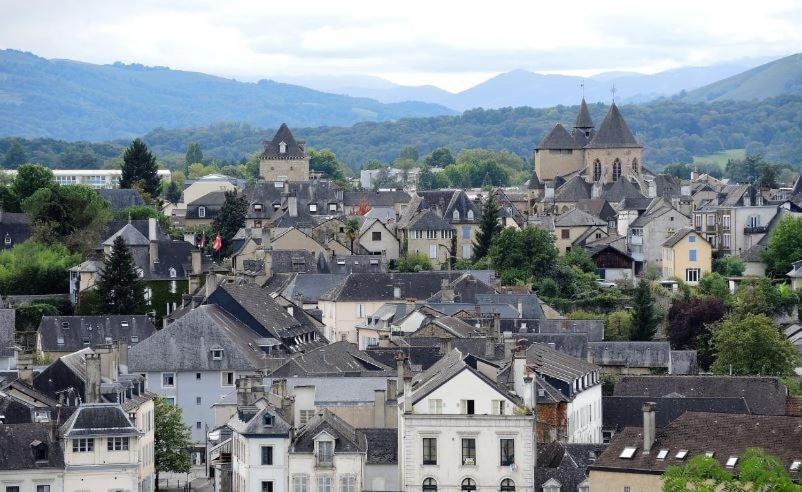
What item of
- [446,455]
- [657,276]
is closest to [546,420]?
[446,455]

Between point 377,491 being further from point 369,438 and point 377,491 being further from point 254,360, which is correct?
point 254,360

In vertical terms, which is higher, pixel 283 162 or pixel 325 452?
pixel 283 162

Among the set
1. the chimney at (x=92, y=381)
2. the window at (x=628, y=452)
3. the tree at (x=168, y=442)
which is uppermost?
the chimney at (x=92, y=381)

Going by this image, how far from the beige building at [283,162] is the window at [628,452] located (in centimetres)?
10888

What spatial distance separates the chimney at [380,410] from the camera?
67.2 meters

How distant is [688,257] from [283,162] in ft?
191

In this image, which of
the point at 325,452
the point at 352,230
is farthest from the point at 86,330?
the point at 325,452

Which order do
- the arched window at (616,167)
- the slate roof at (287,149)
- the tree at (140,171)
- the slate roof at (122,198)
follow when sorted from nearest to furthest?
the slate roof at (122,198), the arched window at (616,167), the tree at (140,171), the slate roof at (287,149)

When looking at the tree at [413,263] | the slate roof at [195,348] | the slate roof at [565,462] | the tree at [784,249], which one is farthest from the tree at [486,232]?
the slate roof at [565,462]

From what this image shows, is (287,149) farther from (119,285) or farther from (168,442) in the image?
(168,442)

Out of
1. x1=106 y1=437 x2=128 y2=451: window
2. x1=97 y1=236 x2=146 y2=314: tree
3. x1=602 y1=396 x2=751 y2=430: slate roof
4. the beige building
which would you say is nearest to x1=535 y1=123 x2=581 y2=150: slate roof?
the beige building

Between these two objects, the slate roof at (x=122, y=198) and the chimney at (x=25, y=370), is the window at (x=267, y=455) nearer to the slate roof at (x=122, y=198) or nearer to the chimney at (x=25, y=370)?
the chimney at (x=25, y=370)

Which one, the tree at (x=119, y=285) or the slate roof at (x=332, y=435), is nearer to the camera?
the slate roof at (x=332, y=435)

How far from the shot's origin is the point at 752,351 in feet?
300
